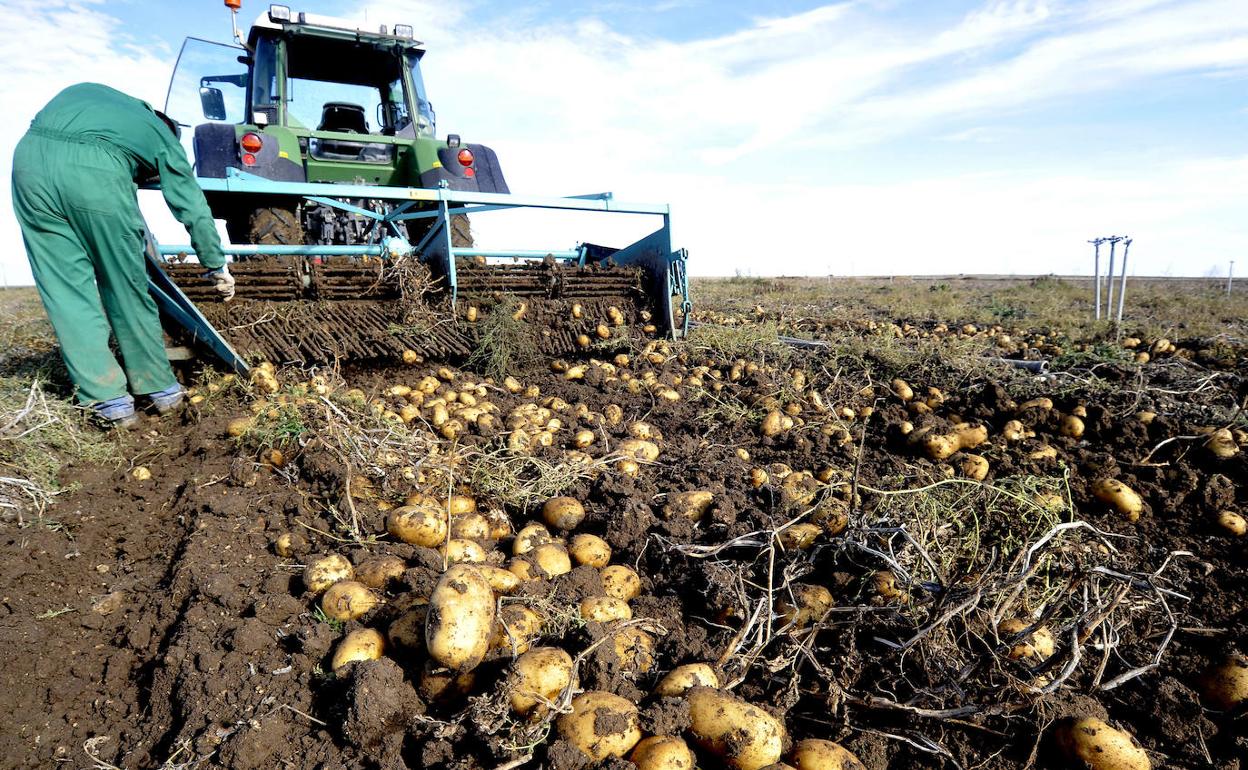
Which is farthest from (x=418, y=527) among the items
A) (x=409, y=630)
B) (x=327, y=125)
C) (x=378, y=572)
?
(x=327, y=125)

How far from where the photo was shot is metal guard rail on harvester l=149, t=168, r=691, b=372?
13.7ft

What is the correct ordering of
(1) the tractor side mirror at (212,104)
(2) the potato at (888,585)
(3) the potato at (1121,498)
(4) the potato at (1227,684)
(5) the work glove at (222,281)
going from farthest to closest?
(1) the tractor side mirror at (212,104), (5) the work glove at (222,281), (3) the potato at (1121,498), (2) the potato at (888,585), (4) the potato at (1227,684)

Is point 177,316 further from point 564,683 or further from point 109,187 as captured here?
point 564,683

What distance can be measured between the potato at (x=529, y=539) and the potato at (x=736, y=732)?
105 centimetres

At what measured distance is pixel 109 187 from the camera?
381 centimetres

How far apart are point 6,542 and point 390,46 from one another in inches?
241

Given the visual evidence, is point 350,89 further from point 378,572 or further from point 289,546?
point 378,572

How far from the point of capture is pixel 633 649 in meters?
1.98

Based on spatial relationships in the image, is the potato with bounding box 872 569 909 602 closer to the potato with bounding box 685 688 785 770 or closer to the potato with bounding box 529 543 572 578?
the potato with bounding box 685 688 785 770

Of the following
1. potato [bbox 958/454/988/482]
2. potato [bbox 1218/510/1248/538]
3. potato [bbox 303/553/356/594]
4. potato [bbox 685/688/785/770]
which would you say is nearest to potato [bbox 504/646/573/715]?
potato [bbox 685/688/785/770]

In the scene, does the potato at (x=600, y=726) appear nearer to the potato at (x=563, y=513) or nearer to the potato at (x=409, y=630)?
the potato at (x=409, y=630)

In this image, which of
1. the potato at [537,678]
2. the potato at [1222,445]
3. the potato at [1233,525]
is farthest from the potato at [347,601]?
the potato at [1222,445]

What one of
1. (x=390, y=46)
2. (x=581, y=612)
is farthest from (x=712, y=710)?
(x=390, y=46)

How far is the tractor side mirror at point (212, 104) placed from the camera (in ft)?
20.6
